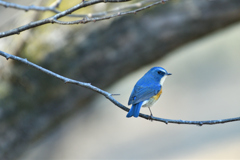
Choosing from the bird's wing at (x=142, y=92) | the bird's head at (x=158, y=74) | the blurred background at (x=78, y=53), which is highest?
the blurred background at (x=78, y=53)

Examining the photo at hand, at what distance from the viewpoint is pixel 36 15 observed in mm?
3363

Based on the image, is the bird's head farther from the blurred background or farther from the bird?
the blurred background

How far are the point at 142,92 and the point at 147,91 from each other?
47 mm

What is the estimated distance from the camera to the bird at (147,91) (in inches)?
93.0

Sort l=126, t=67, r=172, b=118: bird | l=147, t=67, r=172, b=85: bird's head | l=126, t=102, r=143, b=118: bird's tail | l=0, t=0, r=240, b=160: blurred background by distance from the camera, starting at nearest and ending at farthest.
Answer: l=126, t=102, r=143, b=118: bird's tail
l=126, t=67, r=172, b=118: bird
l=147, t=67, r=172, b=85: bird's head
l=0, t=0, r=240, b=160: blurred background

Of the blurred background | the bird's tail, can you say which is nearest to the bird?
the bird's tail

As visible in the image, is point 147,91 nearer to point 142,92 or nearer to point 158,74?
point 142,92

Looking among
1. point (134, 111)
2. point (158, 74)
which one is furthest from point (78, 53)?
point (134, 111)

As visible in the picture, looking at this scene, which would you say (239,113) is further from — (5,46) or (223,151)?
(5,46)

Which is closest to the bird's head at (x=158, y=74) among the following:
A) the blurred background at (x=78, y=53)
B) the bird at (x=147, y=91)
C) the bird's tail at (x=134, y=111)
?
the bird at (x=147, y=91)

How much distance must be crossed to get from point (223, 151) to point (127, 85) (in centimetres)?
268

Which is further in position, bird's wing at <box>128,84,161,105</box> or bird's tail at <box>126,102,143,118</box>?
bird's wing at <box>128,84,161,105</box>

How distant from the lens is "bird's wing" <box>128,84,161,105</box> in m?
Result: 2.39

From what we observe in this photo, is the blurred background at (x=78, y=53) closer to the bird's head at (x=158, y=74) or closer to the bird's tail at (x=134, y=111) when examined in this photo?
the bird's head at (x=158, y=74)
